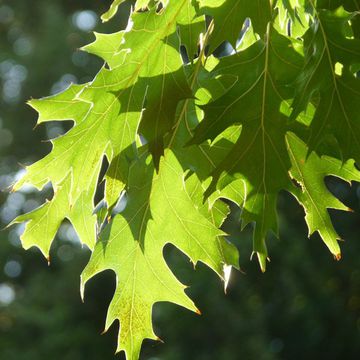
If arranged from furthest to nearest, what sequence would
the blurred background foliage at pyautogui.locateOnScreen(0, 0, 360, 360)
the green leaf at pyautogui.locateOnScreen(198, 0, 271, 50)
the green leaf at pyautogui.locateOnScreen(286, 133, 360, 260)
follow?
the blurred background foliage at pyautogui.locateOnScreen(0, 0, 360, 360) < the green leaf at pyautogui.locateOnScreen(286, 133, 360, 260) < the green leaf at pyautogui.locateOnScreen(198, 0, 271, 50)

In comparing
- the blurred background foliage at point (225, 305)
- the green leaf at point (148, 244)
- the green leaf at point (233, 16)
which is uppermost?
the green leaf at point (233, 16)

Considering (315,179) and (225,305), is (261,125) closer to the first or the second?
(315,179)

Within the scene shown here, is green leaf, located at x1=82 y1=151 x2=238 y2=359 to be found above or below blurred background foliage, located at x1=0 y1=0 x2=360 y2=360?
above

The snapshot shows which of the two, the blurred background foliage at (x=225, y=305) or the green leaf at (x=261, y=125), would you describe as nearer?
the green leaf at (x=261, y=125)

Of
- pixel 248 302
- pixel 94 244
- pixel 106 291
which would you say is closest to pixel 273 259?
pixel 248 302

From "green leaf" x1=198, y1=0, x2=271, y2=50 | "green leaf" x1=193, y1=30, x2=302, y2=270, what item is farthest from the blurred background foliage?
"green leaf" x1=198, y1=0, x2=271, y2=50

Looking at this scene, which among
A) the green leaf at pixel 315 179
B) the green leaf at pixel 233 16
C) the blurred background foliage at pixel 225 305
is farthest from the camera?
the blurred background foliage at pixel 225 305

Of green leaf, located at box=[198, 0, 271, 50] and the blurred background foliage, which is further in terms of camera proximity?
the blurred background foliage

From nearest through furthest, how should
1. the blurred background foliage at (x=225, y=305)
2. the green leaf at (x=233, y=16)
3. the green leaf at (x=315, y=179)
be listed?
the green leaf at (x=233, y=16)
the green leaf at (x=315, y=179)
the blurred background foliage at (x=225, y=305)

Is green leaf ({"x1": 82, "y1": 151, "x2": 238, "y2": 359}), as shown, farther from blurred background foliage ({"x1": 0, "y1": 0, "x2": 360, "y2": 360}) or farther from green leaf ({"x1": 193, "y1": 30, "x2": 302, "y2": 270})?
blurred background foliage ({"x1": 0, "y1": 0, "x2": 360, "y2": 360})

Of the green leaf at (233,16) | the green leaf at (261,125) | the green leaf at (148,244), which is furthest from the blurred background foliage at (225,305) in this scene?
the green leaf at (233,16)

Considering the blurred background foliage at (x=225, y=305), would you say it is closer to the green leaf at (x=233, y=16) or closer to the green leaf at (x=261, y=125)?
the green leaf at (x=261, y=125)

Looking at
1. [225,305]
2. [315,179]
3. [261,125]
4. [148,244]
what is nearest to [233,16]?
[261,125]
